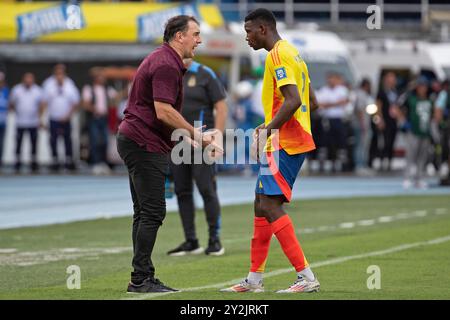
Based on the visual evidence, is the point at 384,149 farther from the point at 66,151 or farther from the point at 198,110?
the point at 198,110

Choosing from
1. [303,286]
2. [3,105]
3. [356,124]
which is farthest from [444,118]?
[303,286]

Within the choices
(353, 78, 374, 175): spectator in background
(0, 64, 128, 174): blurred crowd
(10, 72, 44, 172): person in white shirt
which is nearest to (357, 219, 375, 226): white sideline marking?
(353, 78, 374, 175): spectator in background

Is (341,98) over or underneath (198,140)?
underneath

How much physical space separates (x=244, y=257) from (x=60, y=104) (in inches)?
718

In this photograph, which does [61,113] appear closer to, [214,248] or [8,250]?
[8,250]

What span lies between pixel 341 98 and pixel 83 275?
19194mm

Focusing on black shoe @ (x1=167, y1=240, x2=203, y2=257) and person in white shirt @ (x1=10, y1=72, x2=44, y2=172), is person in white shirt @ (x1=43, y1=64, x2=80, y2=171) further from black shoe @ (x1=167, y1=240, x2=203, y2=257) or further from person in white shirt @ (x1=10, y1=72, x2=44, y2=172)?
black shoe @ (x1=167, y1=240, x2=203, y2=257)

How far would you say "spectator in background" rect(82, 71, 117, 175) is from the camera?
101 feet

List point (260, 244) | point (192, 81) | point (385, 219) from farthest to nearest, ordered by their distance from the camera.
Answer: point (385, 219), point (192, 81), point (260, 244)

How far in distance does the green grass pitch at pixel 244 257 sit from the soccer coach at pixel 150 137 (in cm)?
34

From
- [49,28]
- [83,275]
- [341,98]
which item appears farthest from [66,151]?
[83,275]

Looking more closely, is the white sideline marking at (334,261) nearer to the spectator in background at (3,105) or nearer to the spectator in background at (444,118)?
the spectator in background at (444,118)

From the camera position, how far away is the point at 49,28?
3291 cm

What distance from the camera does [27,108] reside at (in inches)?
1242
